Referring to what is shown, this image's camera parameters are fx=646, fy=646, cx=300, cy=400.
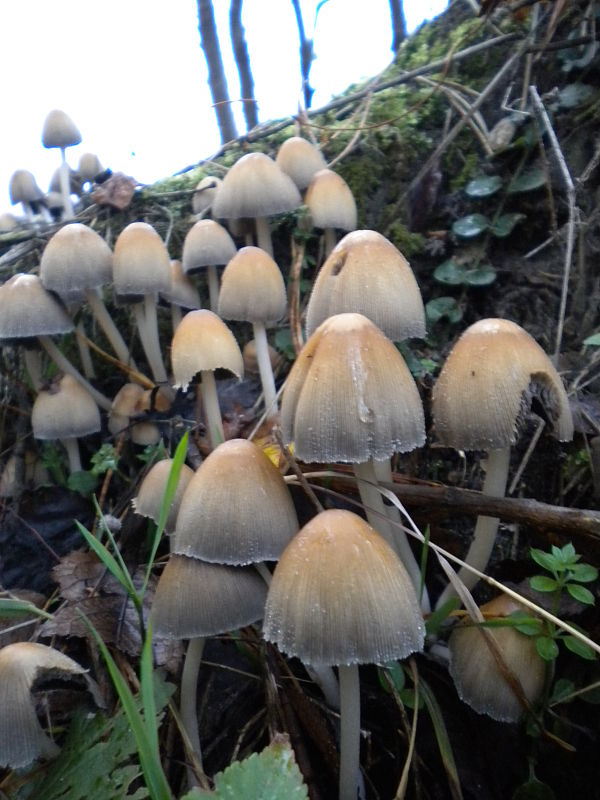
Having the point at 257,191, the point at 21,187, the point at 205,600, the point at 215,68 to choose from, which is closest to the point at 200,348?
the point at 257,191

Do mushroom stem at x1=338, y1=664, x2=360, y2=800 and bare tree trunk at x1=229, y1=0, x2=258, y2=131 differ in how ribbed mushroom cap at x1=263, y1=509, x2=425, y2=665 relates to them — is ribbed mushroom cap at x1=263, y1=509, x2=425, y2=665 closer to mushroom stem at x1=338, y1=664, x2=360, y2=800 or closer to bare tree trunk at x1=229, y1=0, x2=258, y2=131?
mushroom stem at x1=338, y1=664, x2=360, y2=800

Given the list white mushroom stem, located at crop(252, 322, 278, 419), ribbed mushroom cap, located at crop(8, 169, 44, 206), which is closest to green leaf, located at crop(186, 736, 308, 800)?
white mushroom stem, located at crop(252, 322, 278, 419)

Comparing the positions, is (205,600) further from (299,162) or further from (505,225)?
(299,162)

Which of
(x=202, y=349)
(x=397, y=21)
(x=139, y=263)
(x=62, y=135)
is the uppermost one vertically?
(x=397, y=21)

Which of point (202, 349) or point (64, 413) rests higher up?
point (202, 349)

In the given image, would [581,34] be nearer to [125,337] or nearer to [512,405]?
[512,405]

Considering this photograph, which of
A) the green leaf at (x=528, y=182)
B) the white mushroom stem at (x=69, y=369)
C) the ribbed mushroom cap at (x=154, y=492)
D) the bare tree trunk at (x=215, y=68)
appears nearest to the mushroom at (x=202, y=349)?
the ribbed mushroom cap at (x=154, y=492)

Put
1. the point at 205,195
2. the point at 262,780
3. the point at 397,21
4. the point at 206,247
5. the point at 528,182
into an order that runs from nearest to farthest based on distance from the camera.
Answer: the point at 262,780 → the point at 528,182 → the point at 206,247 → the point at 205,195 → the point at 397,21

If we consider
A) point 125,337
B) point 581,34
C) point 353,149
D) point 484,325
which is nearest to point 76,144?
point 125,337
